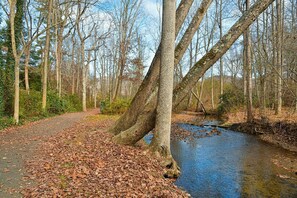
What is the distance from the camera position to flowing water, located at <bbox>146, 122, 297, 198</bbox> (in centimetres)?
523

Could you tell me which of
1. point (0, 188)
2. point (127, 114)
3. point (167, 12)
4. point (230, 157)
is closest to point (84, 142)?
point (127, 114)

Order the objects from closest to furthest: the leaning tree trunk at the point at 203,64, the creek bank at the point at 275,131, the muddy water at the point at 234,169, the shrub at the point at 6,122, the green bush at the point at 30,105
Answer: the muddy water at the point at 234,169 < the leaning tree trunk at the point at 203,64 < the creek bank at the point at 275,131 < the shrub at the point at 6,122 < the green bush at the point at 30,105

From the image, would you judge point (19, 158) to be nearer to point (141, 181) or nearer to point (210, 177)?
point (141, 181)

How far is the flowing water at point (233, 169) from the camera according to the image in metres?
5.23

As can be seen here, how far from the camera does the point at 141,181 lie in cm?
452

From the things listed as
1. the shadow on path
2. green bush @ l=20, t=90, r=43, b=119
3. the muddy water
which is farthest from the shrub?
the muddy water

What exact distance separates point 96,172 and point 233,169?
14.2 feet

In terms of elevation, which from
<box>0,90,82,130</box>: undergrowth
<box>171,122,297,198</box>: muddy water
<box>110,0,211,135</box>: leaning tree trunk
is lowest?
<box>171,122,297,198</box>: muddy water

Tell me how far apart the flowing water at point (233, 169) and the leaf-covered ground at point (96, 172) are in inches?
40.8

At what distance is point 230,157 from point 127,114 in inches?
164

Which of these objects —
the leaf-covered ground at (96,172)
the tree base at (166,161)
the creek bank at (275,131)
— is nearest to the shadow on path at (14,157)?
the leaf-covered ground at (96,172)

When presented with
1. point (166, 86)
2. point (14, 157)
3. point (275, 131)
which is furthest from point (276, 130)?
point (14, 157)

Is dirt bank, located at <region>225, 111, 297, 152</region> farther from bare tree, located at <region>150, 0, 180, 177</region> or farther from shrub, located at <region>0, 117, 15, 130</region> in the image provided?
shrub, located at <region>0, 117, 15, 130</region>

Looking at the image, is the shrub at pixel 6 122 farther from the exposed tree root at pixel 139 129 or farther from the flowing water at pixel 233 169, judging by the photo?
the flowing water at pixel 233 169
